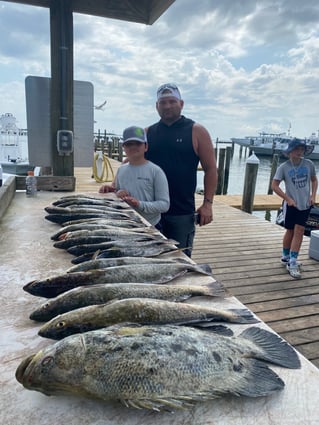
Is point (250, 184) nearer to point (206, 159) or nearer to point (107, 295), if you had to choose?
point (206, 159)

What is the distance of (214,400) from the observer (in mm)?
1070

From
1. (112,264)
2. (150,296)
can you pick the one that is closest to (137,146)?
(112,264)

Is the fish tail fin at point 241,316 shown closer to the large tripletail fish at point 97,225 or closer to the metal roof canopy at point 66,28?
the large tripletail fish at point 97,225

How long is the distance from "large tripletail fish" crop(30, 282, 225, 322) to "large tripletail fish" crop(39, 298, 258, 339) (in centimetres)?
9

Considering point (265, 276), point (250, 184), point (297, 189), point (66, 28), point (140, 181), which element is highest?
point (66, 28)

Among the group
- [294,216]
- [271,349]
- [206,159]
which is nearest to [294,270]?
[294,216]

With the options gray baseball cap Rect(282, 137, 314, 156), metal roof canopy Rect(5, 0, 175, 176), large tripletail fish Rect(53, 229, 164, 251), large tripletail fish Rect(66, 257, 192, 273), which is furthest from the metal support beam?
large tripletail fish Rect(66, 257, 192, 273)

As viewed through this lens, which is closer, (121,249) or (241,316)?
(241,316)

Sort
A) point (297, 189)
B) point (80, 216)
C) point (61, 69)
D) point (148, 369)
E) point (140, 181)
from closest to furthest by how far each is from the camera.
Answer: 1. point (148, 369)
2. point (80, 216)
3. point (140, 181)
4. point (297, 189)
5. point (61, 69)

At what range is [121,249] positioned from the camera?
2.17 meters

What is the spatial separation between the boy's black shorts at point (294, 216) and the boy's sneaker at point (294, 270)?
63 centimetres

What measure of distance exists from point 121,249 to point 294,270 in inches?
148

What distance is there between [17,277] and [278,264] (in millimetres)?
4628

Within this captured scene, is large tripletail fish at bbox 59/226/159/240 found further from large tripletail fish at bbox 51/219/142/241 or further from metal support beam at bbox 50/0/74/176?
metal support beam at bbox 50/0/74/176
